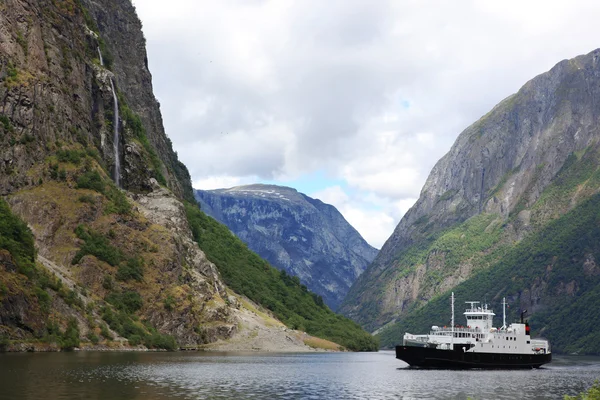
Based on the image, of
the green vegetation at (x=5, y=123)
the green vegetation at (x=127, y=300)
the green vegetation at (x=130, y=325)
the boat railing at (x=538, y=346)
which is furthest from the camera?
the green vegetation at (x=5, y=123)

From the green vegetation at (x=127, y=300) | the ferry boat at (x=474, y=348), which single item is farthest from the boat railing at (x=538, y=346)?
the green vegetation at (x=127, y=300)

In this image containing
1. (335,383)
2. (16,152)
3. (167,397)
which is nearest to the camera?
(167,397)

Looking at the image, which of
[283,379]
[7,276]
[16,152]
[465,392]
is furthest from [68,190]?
[465,392]

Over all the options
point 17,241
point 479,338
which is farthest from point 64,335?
point 479,338

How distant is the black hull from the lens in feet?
538

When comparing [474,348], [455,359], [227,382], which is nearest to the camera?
[227,382]

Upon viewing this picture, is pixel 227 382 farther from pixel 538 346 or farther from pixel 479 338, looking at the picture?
pixel 538 346

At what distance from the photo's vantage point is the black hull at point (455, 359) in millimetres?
163875

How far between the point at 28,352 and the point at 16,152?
7045 centimetres

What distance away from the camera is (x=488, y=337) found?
168 m

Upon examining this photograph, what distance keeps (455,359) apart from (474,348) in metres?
5.10

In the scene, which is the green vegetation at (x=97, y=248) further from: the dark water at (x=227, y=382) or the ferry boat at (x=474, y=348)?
the ferry boat at (x=474, y=348)

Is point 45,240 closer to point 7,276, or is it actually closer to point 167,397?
point 7,276

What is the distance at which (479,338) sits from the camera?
549 feet
